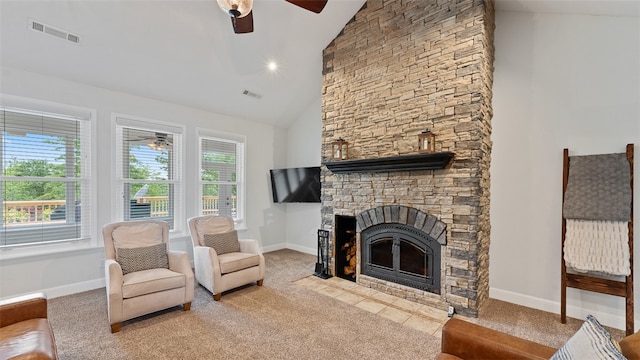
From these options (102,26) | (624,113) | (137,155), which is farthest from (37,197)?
(624,113)

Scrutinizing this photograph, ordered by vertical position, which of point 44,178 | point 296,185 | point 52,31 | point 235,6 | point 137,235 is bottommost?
point 137,235

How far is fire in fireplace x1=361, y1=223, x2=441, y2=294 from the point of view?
3410 millimetres

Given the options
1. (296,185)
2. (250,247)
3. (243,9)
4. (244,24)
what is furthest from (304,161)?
(243,9)

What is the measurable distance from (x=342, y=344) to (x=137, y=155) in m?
4.00

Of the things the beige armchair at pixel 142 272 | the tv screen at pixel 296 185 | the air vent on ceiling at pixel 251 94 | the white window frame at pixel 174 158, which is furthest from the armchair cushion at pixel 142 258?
the air vent on ceiling at pixel 251 94

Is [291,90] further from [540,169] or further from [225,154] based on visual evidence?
[540,169]

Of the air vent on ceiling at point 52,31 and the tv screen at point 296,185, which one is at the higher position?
the air vent on ceiling at point 52,31

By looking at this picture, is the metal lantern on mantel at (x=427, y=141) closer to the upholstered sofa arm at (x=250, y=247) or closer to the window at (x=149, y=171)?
the upholstered sofa arm at (x=250, y=247)

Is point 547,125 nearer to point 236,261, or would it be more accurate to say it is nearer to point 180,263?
point 236,261

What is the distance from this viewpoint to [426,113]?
343cm

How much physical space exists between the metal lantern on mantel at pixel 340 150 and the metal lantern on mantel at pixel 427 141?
3.76 ft

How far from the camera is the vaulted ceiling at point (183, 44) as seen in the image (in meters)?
2.98

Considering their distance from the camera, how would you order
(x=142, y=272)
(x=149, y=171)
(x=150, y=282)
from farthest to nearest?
(x=149, y=171), (x=142, y=272), (x=150, y=282)

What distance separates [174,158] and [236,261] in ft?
7.40
